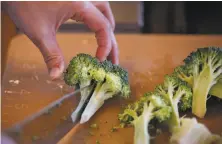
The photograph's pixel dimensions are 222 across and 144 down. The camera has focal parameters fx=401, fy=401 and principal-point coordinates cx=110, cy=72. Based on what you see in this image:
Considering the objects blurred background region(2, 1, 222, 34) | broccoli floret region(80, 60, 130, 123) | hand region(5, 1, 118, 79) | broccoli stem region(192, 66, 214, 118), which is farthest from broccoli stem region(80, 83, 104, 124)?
blurred background region(2, 1, 222, 34)

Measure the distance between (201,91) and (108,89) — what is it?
219 millimetres

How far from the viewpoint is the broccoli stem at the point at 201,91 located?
3.02ft

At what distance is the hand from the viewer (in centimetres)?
101

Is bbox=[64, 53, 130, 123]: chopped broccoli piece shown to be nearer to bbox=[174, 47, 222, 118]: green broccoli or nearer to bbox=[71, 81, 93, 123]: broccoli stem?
bbox=[71, 81, 93, 123]: broccoli stem

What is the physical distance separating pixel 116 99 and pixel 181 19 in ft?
1.73

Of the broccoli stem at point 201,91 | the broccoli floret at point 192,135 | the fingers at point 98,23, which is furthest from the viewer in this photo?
the fingers at point 98,23

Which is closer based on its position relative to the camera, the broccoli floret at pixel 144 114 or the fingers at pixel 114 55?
the broccoli floret at pixel 144 114

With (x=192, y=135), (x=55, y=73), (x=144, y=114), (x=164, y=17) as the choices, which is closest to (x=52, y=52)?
(x=55, y=73)

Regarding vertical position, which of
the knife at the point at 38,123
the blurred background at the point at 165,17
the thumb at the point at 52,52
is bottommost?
the knife at the point at 38,123

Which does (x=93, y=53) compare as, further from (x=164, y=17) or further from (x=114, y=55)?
(x=164, y=17)

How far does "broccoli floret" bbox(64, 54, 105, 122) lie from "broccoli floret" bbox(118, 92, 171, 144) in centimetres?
11

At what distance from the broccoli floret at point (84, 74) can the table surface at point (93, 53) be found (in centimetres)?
3

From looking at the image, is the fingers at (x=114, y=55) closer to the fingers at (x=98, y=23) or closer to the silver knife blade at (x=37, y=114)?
the fingers at (x=98, y=23)

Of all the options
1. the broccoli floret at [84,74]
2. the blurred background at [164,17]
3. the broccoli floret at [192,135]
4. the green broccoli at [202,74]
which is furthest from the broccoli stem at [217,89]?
the blurred background at [164,17]
